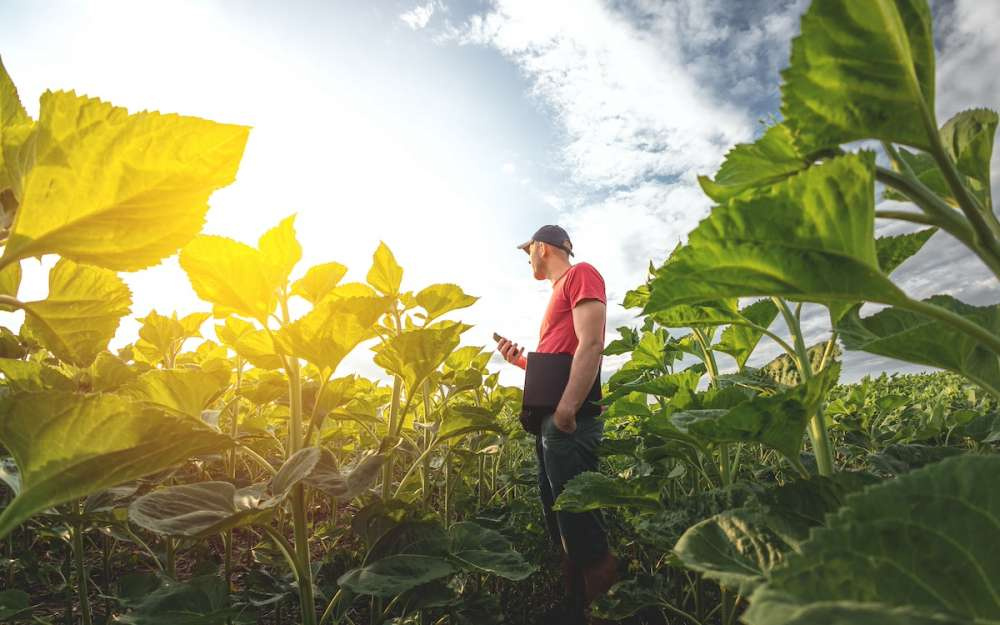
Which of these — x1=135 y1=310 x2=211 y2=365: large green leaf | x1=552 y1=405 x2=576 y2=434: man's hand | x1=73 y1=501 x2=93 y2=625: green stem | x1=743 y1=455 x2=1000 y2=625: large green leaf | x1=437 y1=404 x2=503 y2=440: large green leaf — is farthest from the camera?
x1=552 y1=405 x2=576 y2=434: man's hand

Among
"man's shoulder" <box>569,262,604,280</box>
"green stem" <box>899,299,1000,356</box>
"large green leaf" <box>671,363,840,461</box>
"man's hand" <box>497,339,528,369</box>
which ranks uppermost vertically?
"man's shoulder" <box>569,262,604,280</box>

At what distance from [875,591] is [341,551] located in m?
1.69

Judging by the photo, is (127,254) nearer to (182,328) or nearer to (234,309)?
(234,309)

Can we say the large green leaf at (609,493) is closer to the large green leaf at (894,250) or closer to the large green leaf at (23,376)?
the large green leaf at (894,250)

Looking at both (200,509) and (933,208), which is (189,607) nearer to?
(200,509)

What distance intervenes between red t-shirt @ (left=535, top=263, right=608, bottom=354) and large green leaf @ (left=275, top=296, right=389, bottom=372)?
2361 mm

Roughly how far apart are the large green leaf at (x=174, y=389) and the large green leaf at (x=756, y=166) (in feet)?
4.23

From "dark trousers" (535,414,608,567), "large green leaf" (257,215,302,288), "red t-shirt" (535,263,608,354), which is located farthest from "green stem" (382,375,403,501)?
"red t-shirt" (535,263,608,354)

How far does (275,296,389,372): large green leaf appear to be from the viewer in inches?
47.8

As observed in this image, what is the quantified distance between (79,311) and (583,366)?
2751mm

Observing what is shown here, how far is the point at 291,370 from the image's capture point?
136 centimetres

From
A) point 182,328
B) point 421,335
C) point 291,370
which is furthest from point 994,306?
point 182,328

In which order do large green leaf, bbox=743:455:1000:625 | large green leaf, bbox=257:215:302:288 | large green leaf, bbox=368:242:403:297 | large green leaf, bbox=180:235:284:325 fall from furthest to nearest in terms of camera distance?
1. large green leaf, bbox=368:242:403:297
2. large green leaf, bbox=257:215:302:288
3. large green leaf, bbox=180:235:284:325
4. large green leaf, bbox=743:455:1000:625

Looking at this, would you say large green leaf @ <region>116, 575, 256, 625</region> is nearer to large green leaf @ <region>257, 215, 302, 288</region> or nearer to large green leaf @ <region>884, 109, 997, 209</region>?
large green leaf @ <region>257, 215, 302, 288</region>
